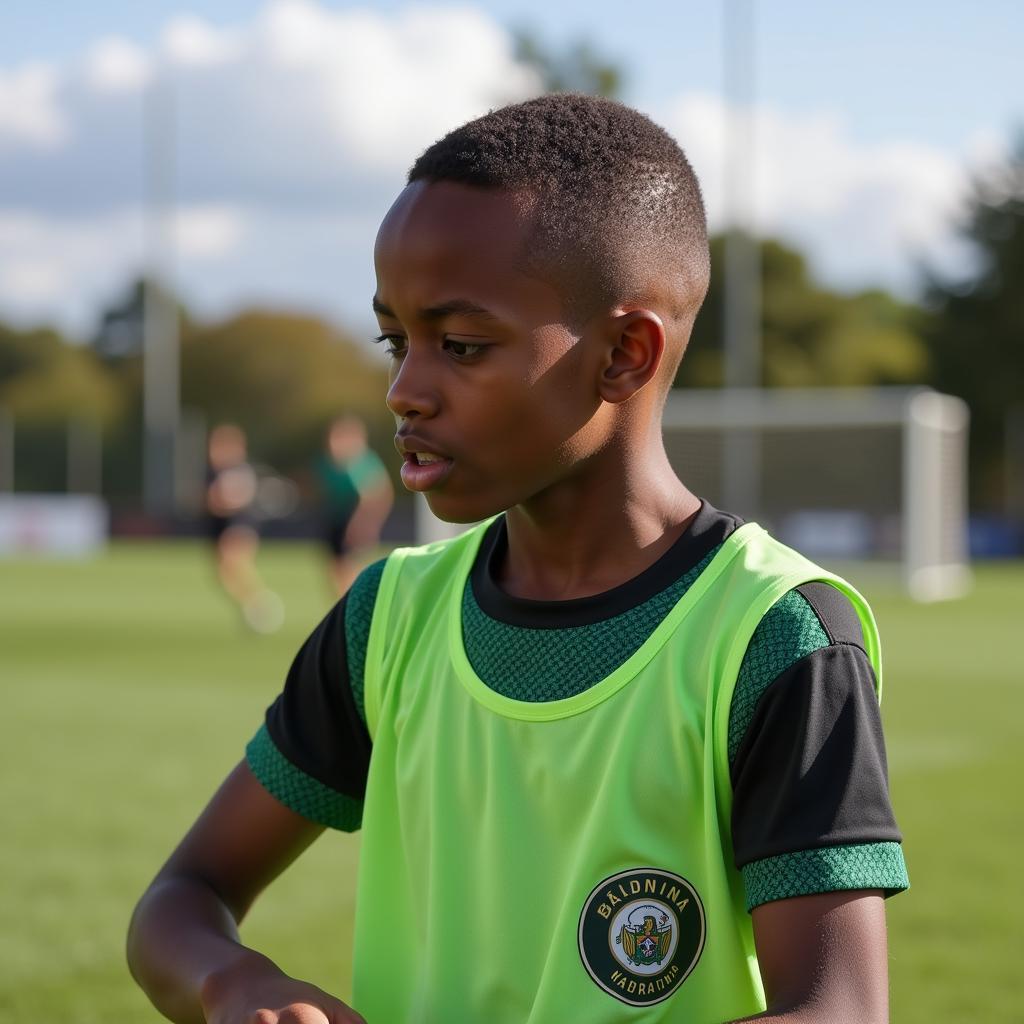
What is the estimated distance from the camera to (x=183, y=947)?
1683mm

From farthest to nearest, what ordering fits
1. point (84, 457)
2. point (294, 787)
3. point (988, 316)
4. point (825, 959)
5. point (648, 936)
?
1. point (988, 316)
2. point (84, 457)
3. point (294, 787)
4. point (648, 936)
5. point (825, 959)

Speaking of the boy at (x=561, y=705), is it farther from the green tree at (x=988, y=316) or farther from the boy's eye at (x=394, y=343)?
the green tree at (x=988, y=316)

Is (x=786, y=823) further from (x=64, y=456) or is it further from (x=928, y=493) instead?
(x=64, y=456)

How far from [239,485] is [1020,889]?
12.6m

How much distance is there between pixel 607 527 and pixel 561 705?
0.73ft

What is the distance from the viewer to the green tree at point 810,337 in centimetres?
4456

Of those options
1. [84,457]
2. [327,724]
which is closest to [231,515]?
[327,724]

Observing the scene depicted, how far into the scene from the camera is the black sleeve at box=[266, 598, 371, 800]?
6.07 feet

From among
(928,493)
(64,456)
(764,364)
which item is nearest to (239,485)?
(928,493)

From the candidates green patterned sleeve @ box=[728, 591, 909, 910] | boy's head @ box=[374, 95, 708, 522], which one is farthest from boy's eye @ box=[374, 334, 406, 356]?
green patterned sleeve @ box=[728, 591, 909, 910]

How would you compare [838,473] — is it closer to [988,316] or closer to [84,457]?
[84,457]

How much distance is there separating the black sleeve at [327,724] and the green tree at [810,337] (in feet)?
140

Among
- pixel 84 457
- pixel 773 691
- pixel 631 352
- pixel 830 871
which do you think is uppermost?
pixel 631 352

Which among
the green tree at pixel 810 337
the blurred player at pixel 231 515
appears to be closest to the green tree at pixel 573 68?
the green tree at pixel 810 337
